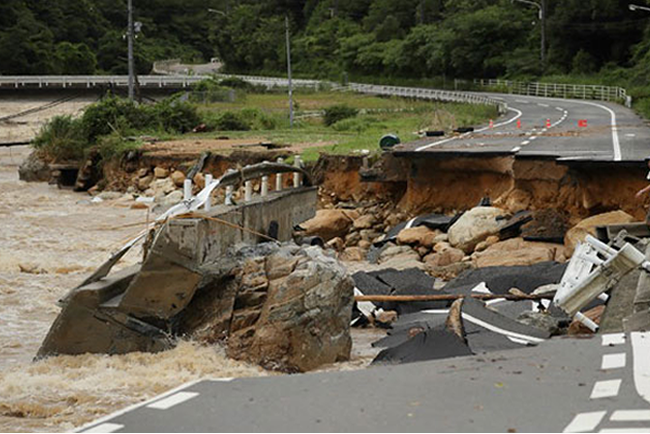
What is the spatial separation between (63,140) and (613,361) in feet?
120

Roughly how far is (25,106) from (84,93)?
4.77m

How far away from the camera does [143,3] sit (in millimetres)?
136625

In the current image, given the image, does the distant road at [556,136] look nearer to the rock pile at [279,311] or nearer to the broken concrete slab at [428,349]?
the rock pile at [279,311]

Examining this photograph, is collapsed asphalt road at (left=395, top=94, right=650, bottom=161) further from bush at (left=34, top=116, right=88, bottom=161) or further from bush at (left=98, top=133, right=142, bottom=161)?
bush at (left=34, top=116, right=88, bottom=161)

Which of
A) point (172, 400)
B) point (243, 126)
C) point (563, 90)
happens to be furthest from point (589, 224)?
point (563, 90)

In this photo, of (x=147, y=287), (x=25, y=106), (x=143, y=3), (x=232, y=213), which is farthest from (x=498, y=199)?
(x=143, y=3)

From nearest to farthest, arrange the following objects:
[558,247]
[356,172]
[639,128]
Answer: [558,247]
[356,172]
[639,128]

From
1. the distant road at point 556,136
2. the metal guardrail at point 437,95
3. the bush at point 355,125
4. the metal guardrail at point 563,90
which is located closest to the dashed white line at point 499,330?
the distant road at point 556,136

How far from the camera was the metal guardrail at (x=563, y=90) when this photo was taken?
6366cm

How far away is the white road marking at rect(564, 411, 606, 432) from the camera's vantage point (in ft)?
21.8

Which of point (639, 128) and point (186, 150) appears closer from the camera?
point (639, 128)

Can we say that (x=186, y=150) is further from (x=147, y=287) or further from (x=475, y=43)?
(x=475, y=43)

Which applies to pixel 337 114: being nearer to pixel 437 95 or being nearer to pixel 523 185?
pixel 437 95

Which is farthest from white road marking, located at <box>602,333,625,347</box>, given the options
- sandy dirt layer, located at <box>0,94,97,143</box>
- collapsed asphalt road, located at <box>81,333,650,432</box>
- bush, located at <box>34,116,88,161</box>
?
sandy dirt layer, located at <box>0,94,97,143</box>
